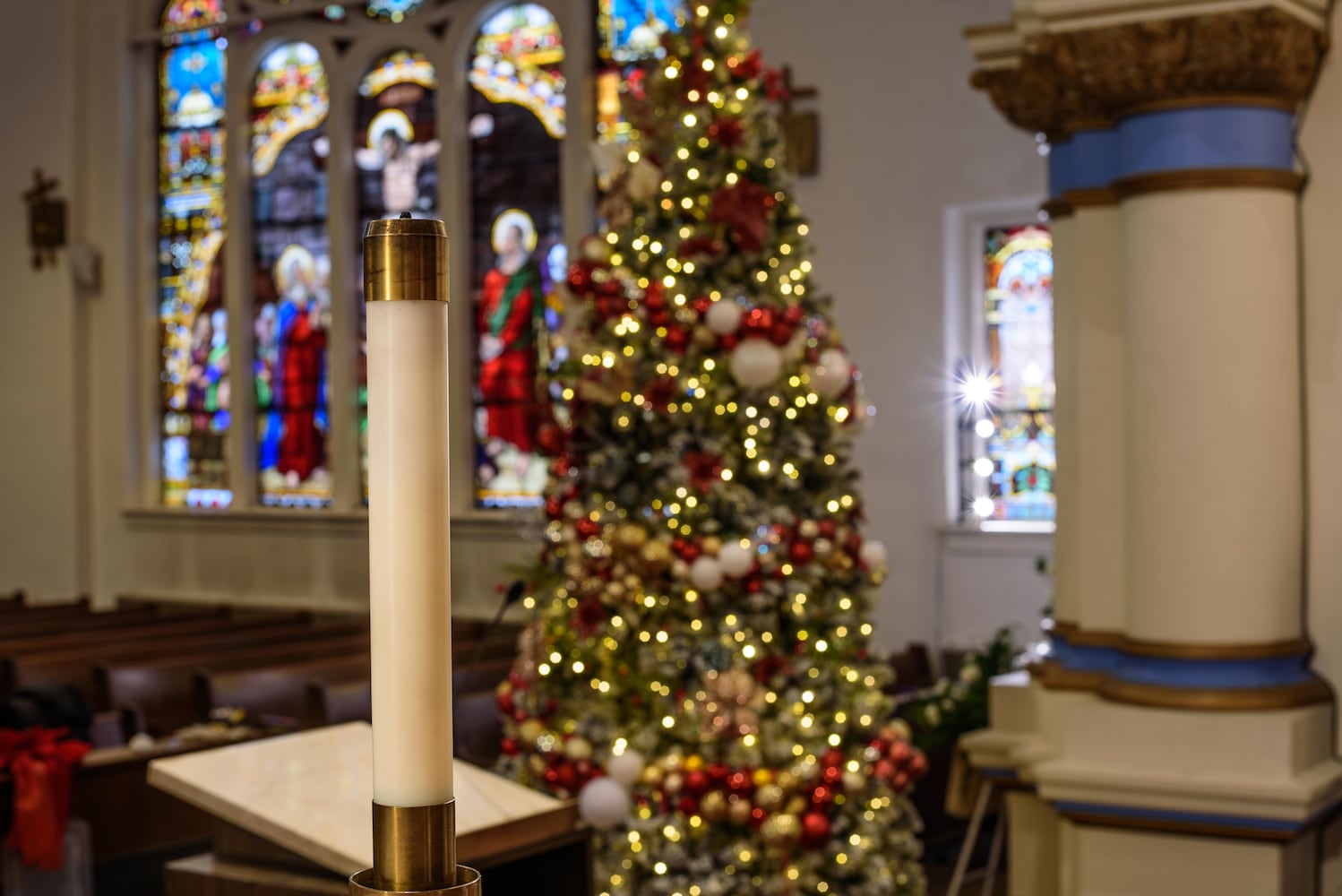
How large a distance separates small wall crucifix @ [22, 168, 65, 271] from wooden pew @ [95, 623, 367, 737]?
15.5ft

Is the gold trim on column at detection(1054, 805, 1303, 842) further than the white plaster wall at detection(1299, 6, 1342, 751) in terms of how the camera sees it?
No

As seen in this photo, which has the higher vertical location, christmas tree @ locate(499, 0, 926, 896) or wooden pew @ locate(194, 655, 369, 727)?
christmas tree @ locate(499, 0, 926, 896)

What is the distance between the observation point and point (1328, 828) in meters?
3.86

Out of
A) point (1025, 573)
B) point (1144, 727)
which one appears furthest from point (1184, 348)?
point (1025, 573)

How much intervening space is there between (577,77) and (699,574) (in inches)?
251

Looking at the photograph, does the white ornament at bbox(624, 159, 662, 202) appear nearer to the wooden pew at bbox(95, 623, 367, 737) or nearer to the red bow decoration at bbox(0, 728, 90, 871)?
the red bow decoration at bbox(0, 728, 90, 871)

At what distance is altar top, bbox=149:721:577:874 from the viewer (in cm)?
207

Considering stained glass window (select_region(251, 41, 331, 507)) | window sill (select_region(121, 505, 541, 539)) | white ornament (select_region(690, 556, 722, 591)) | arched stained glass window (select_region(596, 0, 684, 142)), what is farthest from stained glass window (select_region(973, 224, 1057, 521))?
stained glass window (select_region(251, 41, 331, 507))

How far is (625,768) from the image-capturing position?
4.26 meters

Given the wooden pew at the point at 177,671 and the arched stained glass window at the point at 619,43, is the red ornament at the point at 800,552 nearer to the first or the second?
the wooden pew at the point at 177,671

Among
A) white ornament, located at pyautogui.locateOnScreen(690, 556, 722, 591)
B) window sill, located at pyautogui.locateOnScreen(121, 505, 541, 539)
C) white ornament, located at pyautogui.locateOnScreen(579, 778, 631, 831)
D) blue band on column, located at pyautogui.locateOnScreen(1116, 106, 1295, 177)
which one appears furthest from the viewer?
window sill, located at pyautogui.locateOnScreen(121, 505, 541, 539)

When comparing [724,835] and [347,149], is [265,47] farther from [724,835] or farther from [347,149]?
[724,835]

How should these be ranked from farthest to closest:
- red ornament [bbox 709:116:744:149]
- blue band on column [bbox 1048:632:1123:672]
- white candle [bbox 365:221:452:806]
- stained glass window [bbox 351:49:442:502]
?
stained glass window [bbox 351:49:442:502] < red ornament [bbox 709:116:744:149] < blue band on column [bbox 1048:632:1123:672] < white candle [bbox 365:221:452:806]

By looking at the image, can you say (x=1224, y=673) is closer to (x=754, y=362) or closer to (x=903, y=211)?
(x=754, y=362)
